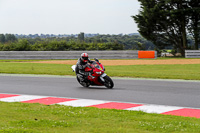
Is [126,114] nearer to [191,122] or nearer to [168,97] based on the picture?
[191,122]

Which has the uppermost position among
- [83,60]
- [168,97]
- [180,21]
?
[180,21]

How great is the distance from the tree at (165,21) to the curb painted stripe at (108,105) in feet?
108

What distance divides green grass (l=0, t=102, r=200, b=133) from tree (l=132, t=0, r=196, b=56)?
35.5 m

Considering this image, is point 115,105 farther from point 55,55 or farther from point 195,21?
point 195,21

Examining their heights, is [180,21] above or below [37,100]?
above

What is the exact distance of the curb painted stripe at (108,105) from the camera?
29.4ft

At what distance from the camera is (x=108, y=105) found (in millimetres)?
10094

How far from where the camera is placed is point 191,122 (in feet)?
24.0

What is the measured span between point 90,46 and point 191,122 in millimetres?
41390

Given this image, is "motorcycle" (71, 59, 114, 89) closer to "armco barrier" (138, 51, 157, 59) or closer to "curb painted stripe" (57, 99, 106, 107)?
"curb painted stripe" (57, 99, 106, 107)

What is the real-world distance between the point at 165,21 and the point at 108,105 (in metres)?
35.9

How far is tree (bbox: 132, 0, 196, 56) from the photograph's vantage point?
43000mm

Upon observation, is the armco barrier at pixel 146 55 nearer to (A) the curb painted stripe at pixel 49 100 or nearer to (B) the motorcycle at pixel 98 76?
(B) the motorcycle at pixel 98 76

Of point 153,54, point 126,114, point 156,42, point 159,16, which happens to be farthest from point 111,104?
point 156,42
